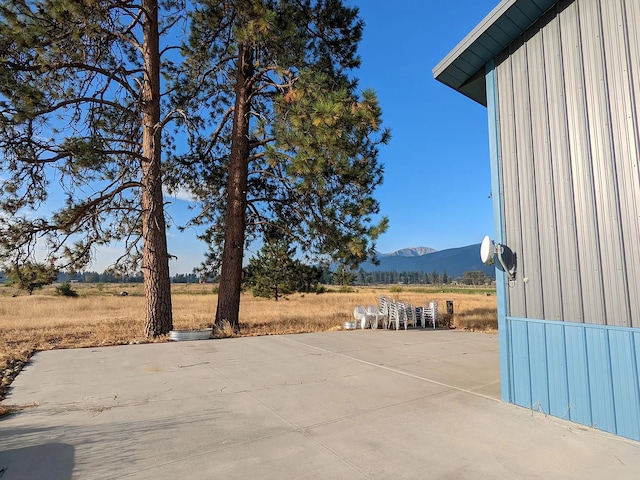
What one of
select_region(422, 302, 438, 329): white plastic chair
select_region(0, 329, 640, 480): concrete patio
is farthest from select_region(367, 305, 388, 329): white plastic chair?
select_region(0, 329, 640, 480): concrete patio

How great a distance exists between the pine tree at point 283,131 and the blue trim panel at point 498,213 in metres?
2.67

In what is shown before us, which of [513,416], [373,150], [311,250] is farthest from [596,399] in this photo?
[311,250]

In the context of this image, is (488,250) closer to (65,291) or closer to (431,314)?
(431,314)

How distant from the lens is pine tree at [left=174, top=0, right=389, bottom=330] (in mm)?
7113

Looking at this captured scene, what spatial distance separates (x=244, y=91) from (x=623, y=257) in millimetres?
9351

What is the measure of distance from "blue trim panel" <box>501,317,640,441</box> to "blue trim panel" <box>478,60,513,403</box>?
58mm

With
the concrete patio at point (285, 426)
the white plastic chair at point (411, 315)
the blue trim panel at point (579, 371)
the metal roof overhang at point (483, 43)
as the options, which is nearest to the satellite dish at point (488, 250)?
the blue trim panel at point (579, 371)

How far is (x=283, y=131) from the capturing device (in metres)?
7.23

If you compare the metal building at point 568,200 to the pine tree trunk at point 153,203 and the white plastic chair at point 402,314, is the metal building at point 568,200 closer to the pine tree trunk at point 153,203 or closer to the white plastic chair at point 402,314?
the white plastic chair at point 402,314

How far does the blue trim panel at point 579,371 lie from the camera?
2.93m

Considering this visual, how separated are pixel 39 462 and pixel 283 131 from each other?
602 cm

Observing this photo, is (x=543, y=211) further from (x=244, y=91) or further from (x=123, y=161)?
(x=123, y=161)

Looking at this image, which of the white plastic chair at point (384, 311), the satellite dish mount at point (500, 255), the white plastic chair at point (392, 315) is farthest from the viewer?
the white plastic chair at point (384, 311)

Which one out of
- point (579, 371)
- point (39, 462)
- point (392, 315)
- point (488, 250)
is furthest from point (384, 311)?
point (39, 462)
